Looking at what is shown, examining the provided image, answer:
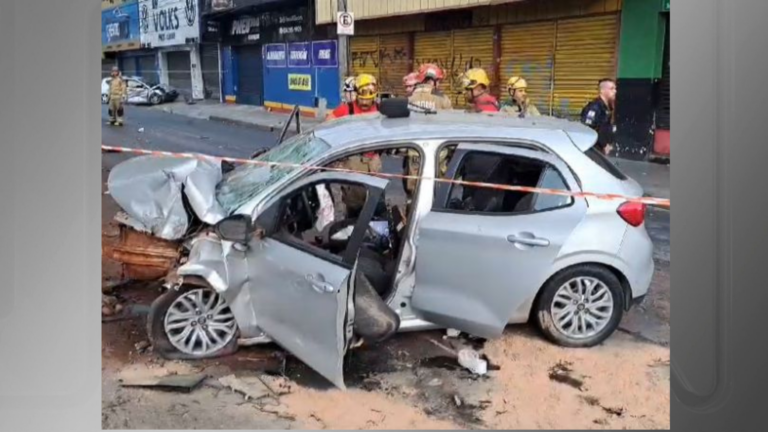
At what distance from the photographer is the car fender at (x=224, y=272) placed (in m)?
3.65

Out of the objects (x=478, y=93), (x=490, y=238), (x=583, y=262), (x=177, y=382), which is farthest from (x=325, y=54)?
(x=177, y=382)

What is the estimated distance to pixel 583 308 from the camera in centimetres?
368

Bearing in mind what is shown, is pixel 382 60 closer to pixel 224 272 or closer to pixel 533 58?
pixel 533 58

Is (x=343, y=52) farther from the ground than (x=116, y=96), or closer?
farther from the ground

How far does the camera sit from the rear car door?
11.8 ft

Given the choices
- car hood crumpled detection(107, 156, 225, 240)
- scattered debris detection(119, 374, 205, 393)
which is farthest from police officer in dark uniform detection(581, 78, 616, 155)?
scattered debris detection(119, 374, 205, 393)

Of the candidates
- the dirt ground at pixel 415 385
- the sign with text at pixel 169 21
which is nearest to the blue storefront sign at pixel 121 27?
the sign with text at pixel 169 21

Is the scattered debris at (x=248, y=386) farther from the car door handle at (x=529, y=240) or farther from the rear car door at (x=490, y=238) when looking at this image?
the car door handle at (x=529, y=240)

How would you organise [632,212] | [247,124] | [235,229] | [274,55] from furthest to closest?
1. [274,55]
2. [247,124]
3. [235,229]
4. [632,212]

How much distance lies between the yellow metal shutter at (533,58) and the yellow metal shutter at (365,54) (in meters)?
0.66

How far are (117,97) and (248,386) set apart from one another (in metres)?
1.66

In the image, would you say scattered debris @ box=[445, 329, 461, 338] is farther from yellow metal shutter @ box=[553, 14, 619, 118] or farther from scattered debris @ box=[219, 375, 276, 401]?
yellow metal shutter @ box=[553, 14, 619, 118]
